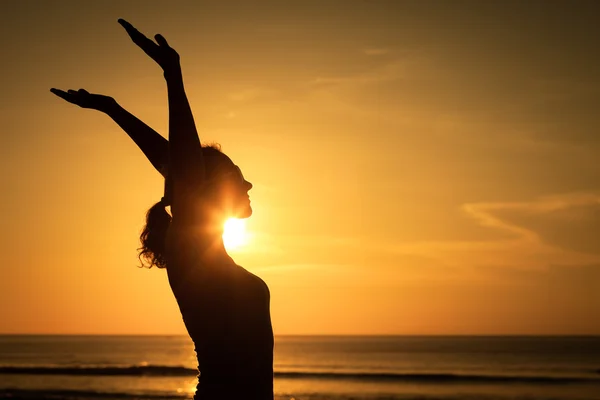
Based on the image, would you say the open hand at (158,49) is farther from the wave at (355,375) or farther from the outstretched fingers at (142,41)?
the wave at (355,375)

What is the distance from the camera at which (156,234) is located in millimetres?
2227

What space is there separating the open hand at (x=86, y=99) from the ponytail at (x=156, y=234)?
0.33 metres

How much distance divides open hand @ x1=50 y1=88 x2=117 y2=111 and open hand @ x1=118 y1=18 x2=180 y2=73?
49 centimetres

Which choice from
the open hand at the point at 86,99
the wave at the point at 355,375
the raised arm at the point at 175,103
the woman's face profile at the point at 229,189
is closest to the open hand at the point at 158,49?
the raised arm at the point at 175,103

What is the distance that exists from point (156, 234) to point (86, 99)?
45cm

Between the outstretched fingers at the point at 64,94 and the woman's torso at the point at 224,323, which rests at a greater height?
the outstretched fingers at the point at 64,94

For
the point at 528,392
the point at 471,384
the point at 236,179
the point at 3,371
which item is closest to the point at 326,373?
the point at 471,384

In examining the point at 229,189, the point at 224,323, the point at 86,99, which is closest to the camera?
the point at 224,323

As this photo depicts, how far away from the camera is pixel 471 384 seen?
27266mm

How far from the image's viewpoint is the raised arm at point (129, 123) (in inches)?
83.0

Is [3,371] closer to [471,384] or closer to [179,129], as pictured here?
[471,384]

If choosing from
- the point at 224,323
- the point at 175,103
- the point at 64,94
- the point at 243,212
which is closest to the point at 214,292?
the point at 224,323

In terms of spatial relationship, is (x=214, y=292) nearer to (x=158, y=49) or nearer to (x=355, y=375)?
(x=158, y=49)

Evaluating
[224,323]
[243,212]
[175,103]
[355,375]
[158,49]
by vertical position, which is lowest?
[224,323]
